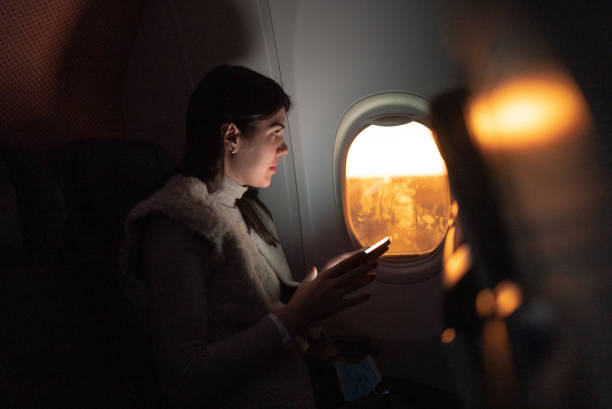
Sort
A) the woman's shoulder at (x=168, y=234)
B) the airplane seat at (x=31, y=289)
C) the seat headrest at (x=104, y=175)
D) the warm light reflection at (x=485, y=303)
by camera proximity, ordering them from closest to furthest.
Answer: the airplane seat at (x=31, y=289), the woman's shoulder at (x=168, y=234), the seat headrest at (x=104, y=175), the warm light reflection at (x=485, y=303)

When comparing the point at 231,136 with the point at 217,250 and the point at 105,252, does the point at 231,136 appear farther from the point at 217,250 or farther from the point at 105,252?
the point at 105,252

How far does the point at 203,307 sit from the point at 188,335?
65 millimetres

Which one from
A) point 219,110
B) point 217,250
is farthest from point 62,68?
point 217,250

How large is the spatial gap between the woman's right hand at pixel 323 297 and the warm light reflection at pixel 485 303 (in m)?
0.49

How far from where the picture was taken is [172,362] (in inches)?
32.9

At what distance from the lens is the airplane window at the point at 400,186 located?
4.47 feet

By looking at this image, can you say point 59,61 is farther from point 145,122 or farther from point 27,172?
point 27,172

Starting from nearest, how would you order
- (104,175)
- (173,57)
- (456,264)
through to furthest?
1. (104,175)
2. (456,264)
3. (173,57)

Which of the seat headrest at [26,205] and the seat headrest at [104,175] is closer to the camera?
the seat headrest at [26,205]

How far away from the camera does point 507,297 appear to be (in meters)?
1.16

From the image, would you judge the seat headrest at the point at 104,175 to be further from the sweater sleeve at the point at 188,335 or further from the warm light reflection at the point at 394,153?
the warm light reflection at the point at 394,153

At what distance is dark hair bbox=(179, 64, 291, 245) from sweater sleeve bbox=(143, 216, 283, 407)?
0.27 meters

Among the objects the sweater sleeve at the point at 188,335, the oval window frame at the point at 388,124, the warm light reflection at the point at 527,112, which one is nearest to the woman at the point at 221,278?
the sweater sleeve at the point at 188,335

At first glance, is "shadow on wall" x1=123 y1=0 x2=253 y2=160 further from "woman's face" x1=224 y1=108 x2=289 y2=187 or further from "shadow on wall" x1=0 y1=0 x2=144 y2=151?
"woman's face" x1=224 y1=108 x2=289 y2=187
